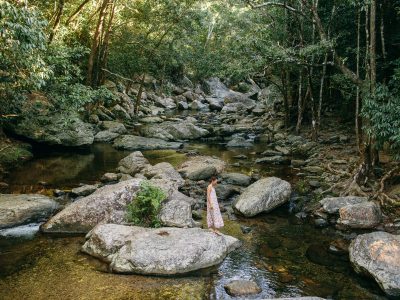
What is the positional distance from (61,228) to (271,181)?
7532 mm

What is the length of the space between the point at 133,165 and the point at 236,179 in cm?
505

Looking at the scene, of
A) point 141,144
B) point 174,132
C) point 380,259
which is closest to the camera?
point 380,259

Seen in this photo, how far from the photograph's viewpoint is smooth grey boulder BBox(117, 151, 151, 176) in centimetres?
1789

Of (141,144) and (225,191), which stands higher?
(141,144)

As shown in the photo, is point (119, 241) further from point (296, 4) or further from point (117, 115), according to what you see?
point (117, 115)

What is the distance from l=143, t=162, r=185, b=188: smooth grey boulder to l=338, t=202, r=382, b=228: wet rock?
6.84 m

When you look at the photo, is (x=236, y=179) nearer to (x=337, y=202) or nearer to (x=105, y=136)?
(x=337, y=202)

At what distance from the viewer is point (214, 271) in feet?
30.9

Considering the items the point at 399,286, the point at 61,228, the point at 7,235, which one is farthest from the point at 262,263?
the point at 7,235

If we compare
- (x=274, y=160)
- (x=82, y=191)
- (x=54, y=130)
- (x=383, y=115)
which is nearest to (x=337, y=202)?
(x=383, y=115)

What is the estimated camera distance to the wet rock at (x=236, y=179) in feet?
55.1

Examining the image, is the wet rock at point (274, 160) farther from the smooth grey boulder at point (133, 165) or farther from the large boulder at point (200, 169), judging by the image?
the smooth grey boulder at point (133, 165)

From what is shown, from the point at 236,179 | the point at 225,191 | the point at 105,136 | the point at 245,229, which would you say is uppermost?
the point at 105,136

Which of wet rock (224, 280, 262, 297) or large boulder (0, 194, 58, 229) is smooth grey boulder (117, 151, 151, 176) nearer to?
large boulder (0, 194, 58, 229)
